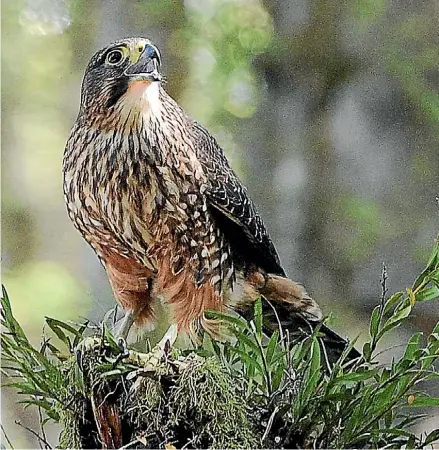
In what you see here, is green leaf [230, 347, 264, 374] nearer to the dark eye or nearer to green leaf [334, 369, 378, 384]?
green leaf [334, 369, 378, 384]

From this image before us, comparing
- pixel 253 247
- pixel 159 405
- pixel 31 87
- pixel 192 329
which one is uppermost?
pixel 31 87

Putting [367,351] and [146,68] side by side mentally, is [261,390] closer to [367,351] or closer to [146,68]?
[367,351]

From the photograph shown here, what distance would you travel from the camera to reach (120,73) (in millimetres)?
917

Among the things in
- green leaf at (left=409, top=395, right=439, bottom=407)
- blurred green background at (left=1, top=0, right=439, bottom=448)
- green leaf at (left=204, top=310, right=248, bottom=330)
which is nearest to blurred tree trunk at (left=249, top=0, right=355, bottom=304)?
blurred green background at (left=1, top=0, right=439, bottom=448)

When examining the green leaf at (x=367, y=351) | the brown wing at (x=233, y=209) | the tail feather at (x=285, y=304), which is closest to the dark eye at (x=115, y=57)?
the brown wing at (x=233, y=209)

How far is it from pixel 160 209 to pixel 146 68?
0.20 meters

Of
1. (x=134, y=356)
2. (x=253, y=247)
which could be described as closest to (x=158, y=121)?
(x=253, y=247)

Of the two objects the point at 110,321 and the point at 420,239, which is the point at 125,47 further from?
the point at 420,239

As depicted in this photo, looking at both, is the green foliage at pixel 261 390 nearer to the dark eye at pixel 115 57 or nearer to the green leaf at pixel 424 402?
the green leaf at pixel 424 402

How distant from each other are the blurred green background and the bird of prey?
0.04 m

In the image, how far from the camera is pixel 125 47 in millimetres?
940

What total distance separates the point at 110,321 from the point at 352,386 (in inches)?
15.3

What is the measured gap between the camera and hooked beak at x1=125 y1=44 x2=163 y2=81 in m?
0.90

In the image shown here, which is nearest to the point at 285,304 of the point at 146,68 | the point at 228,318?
the point at 228,318
